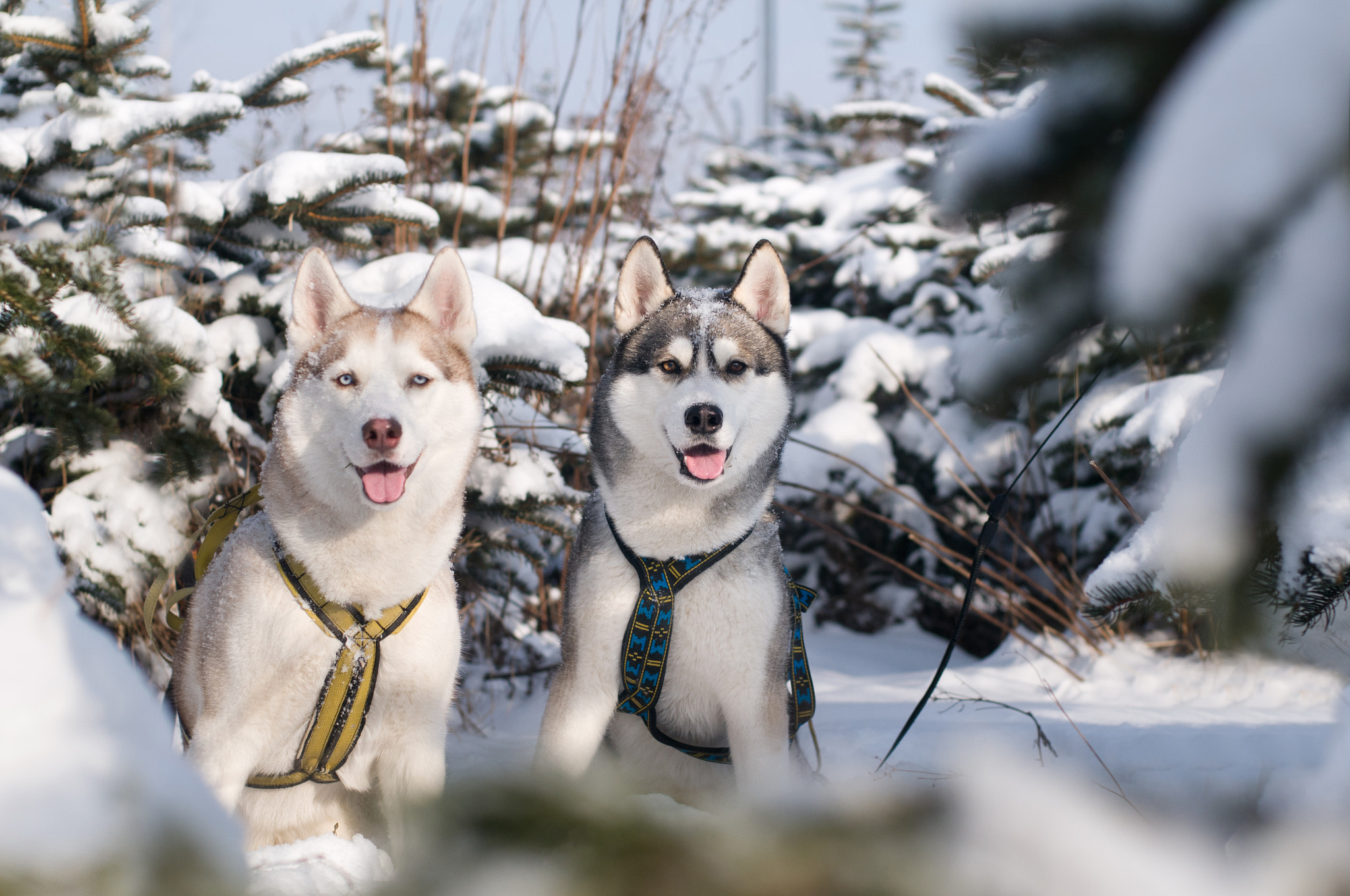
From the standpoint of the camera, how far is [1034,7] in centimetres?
91

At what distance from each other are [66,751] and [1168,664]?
4058 millimetres

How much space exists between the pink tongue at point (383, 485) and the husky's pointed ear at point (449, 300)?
49cm

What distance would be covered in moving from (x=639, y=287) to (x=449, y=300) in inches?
20.9

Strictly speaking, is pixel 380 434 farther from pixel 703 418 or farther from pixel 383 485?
pixel 703 418

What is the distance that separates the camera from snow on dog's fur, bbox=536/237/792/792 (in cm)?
218

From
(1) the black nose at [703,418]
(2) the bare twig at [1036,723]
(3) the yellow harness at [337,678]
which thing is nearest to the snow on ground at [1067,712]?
(2) the bare twig at [1036,723]

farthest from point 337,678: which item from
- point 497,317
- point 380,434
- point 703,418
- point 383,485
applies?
point 497,317

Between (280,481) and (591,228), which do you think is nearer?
(280,481)

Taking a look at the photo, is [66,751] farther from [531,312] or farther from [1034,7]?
[531,312]

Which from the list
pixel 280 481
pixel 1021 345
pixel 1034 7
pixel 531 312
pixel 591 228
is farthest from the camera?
pixel 591 228

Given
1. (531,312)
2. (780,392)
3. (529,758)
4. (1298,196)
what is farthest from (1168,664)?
(1298,196)

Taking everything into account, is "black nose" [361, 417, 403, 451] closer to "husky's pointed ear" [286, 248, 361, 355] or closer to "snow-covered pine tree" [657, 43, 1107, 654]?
"husky's pointed ear" [286, 248, 361, 355]

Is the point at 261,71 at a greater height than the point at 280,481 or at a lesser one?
greater

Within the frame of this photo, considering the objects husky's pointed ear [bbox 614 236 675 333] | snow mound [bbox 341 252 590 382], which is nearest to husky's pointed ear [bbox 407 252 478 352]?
husky's pointed ear [bbox 614 236 675 333]
